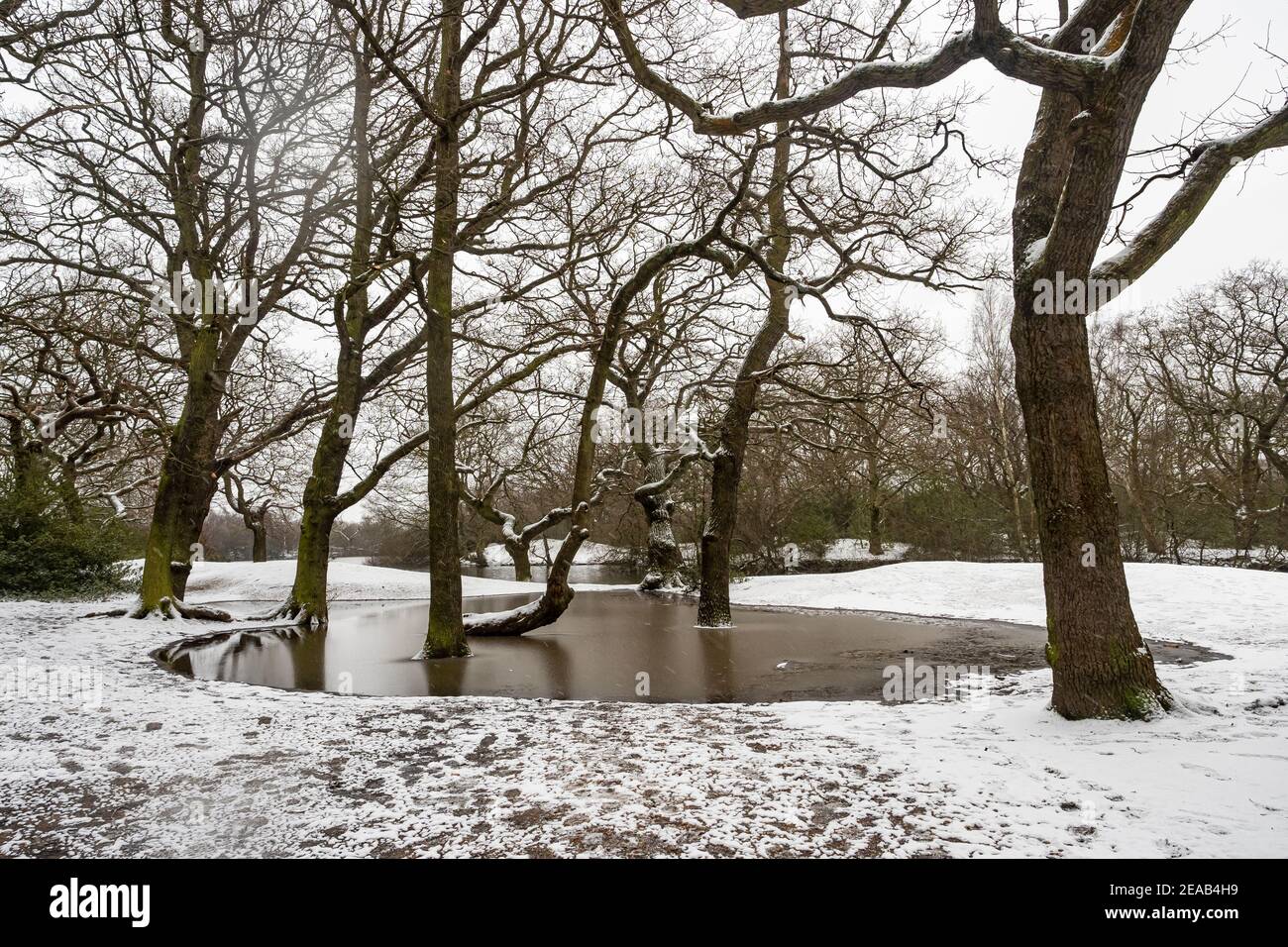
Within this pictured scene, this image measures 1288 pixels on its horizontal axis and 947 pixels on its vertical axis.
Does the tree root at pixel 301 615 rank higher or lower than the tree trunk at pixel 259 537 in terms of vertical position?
lower

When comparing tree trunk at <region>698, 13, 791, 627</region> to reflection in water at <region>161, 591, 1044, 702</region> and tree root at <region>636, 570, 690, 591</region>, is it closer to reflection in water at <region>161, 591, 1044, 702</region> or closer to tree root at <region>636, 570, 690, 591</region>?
reflection in water at <region>161, 591, 1044, 702</region>

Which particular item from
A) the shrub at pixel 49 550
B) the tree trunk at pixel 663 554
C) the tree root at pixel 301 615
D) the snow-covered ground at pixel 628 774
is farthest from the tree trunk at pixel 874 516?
the shrub at pixel 49 550

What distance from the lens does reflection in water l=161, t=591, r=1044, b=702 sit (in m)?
7.81

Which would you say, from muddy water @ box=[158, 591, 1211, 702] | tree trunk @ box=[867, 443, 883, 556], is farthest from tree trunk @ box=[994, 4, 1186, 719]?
tree trunk @ box=[867, 443, 883, 556]

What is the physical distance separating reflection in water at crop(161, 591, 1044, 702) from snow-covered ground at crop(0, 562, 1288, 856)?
93cm

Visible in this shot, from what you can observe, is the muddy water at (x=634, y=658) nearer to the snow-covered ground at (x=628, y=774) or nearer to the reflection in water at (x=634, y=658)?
the reflection in water at (x=634, y=658)

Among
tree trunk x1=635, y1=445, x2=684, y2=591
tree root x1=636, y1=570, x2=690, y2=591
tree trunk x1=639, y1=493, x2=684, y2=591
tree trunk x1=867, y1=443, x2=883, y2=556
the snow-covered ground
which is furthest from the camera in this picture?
tree trunk x1=867, y1=443, x2=883, y2=556

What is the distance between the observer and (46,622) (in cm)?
1109

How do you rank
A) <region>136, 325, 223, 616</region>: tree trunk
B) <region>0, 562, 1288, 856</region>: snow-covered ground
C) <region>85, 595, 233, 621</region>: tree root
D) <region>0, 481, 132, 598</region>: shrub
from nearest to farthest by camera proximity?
<region>0, 562, 1288, 856</region>: snow-covered ground, <region>85, 595, 233, 621</region>: tree root, <region>136, 325, 223, 616</region>: tree trunk, <region>0, 481, 132, 598</region>: shrub

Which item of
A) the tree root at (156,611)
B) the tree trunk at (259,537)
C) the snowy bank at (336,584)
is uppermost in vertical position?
the tree trunk at (259,537)

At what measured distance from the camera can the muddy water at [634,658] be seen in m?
7.81

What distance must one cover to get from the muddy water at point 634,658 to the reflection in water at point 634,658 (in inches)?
0.6
